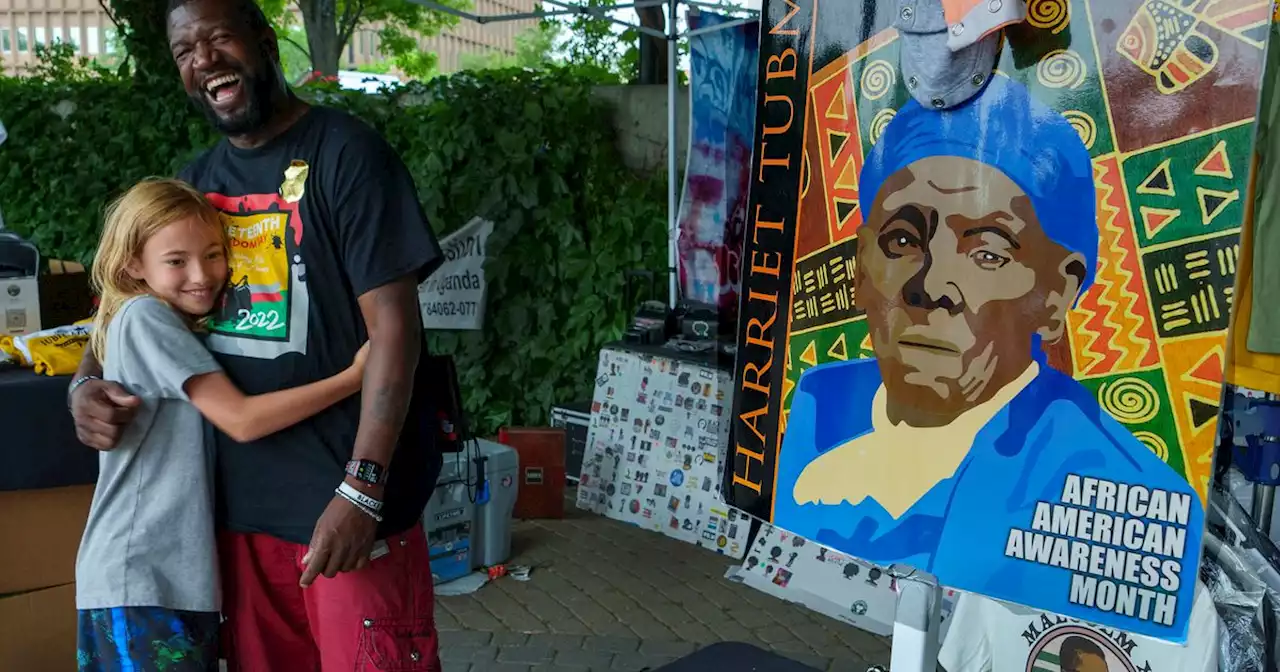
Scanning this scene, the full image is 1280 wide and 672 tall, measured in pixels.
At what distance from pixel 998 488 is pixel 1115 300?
0.32 meters

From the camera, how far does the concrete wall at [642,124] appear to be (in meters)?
5.57

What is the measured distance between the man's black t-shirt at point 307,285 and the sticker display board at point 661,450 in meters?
2.62

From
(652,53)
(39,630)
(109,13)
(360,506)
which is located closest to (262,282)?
(360,506)

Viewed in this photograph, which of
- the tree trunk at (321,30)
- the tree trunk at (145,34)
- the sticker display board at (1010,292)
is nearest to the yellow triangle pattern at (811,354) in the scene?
the sticker display board at (1010,292)

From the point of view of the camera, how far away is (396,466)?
1.99 meters

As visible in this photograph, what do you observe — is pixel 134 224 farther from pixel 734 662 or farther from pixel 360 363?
pixel 734 662

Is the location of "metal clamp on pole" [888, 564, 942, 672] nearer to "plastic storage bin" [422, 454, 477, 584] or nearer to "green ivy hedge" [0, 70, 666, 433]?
"plastic storage bin" [422, 454, 477, 584]

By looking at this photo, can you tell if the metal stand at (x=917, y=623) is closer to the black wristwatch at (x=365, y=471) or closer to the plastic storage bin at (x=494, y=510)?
the black wristwatch at (x=365, y=471)

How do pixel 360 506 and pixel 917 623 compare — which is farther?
pixel 360 506

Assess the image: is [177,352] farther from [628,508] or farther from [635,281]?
[635,281]

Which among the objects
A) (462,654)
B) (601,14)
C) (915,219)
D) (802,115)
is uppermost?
(601,14)

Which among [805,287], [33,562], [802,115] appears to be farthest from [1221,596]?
[33,562]

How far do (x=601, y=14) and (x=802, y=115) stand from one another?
3375 millimetres

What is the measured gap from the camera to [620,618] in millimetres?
3936
